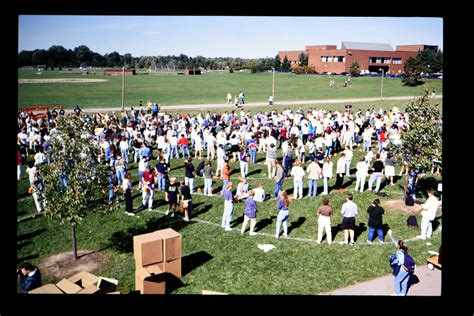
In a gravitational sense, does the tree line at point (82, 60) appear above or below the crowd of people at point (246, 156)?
above

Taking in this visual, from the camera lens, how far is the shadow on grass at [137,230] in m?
11.8

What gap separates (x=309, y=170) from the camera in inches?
595

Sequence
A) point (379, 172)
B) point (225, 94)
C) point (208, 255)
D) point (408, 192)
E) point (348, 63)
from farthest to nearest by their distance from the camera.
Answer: point (348, 63), point (225, 94), point (379, 172), point (408, 192), point (208, 255)

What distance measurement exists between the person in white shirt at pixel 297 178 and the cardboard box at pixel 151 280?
670 centimetres

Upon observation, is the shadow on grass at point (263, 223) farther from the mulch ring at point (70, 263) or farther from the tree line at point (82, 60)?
the tree line at point (82, 60)

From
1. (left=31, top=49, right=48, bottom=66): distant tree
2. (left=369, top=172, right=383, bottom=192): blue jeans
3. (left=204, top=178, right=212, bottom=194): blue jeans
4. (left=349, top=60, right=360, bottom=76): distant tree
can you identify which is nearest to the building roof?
(left=349, top=60, right=360, bottom=76): distant tree

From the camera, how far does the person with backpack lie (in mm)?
8961

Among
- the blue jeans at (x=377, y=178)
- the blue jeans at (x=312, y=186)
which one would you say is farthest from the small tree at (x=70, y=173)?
the blue jeans at (x=377, y=178)

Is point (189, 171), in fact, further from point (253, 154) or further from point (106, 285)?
point (106, 285)
